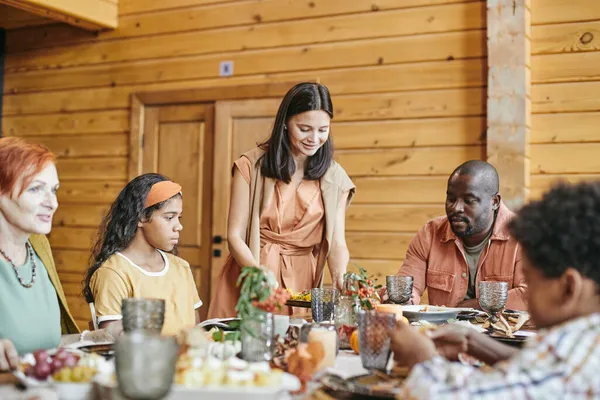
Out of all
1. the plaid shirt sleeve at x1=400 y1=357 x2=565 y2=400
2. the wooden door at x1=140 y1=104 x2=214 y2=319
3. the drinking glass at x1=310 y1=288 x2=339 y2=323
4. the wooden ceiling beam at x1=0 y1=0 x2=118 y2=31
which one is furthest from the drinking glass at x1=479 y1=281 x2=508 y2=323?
the wooden ceiling beam at x1=0 y1=0 x2=118 y2=31

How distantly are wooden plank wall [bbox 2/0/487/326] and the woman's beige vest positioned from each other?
144cm

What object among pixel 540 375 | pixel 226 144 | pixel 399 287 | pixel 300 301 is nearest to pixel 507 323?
pixel 399 287

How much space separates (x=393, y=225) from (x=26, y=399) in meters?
3.55

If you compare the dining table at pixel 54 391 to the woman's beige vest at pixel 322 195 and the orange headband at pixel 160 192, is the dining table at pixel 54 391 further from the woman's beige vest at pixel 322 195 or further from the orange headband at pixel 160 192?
the woman's beige vest at pixel 322 195

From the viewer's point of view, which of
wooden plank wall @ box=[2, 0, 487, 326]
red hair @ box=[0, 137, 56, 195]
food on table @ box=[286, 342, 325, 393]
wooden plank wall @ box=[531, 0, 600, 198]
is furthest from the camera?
wooden plank wall @ box=[2, 0, 487, 326]

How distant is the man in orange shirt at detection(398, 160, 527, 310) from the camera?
2.81m

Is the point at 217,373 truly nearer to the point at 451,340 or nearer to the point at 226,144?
the point at 451,340

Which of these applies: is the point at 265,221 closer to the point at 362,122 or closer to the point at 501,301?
the point at 501,301

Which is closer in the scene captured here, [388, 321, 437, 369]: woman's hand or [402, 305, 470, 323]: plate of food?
[388, 321, 437, 369]: woman's hand

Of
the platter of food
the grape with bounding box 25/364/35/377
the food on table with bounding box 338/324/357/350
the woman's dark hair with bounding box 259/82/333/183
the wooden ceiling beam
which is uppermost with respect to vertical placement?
the wooden ceiling beam

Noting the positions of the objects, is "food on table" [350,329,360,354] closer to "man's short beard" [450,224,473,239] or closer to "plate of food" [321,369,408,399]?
"plate of food" [321,369,408,399]

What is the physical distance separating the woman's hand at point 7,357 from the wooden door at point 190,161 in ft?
12.1

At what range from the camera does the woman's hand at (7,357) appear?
1345 mm

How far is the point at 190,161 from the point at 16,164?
3537 millimetres
